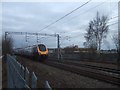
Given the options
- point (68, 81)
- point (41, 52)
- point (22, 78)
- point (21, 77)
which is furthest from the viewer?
point (41, 52)

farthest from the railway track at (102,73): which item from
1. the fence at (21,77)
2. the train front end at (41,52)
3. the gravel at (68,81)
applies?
the train front end at (41,52)

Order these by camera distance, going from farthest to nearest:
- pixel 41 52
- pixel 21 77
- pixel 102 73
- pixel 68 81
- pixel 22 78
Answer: pixel 41 52 < pixel 102 73 < pixel 68 81 < pixel 21 77 < pixel 22 78

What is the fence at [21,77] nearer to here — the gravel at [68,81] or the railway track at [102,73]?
the gravel at [68,81]

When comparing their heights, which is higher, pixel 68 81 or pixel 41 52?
pixel 41 52

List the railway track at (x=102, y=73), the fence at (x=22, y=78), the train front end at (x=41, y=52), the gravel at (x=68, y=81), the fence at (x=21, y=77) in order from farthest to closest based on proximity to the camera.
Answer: the train front end at (x=41, y=52), the railway track at (x=102, y=73), the gravel at (x=68, y=81), the fence at (x=21, y=77), the fence at (x=22, y=78)

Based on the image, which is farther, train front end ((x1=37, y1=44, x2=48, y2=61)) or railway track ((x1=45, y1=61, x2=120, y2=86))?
train front end ((x1=37, y1=44, x2=48, y2=61))

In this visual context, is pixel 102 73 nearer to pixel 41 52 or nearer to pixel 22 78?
pixel 22 78

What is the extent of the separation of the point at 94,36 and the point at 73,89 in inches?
2012

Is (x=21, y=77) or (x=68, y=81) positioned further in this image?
(x=68, y=81)

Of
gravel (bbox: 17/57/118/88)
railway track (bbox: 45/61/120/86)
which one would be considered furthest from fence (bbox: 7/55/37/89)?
railway track (bbox: 45/61/120/86)

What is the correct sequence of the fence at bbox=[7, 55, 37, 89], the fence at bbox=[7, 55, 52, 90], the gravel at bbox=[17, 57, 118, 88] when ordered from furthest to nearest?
the gravel at bbox=[17, 57, 118, 88] → the fence at bbox=[7, 55, 37, 89] → the fence at bbox=[7, 55, 52, 90]

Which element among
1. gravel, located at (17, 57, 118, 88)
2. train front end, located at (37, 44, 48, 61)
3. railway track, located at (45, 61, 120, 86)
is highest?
train front end, located at (37, 44, 48, 61)

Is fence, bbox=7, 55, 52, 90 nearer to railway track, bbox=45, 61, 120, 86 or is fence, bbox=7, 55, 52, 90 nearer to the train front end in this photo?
railway track, bbox=45, 61, 120, 86

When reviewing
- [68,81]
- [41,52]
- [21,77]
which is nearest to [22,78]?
[21,77]
